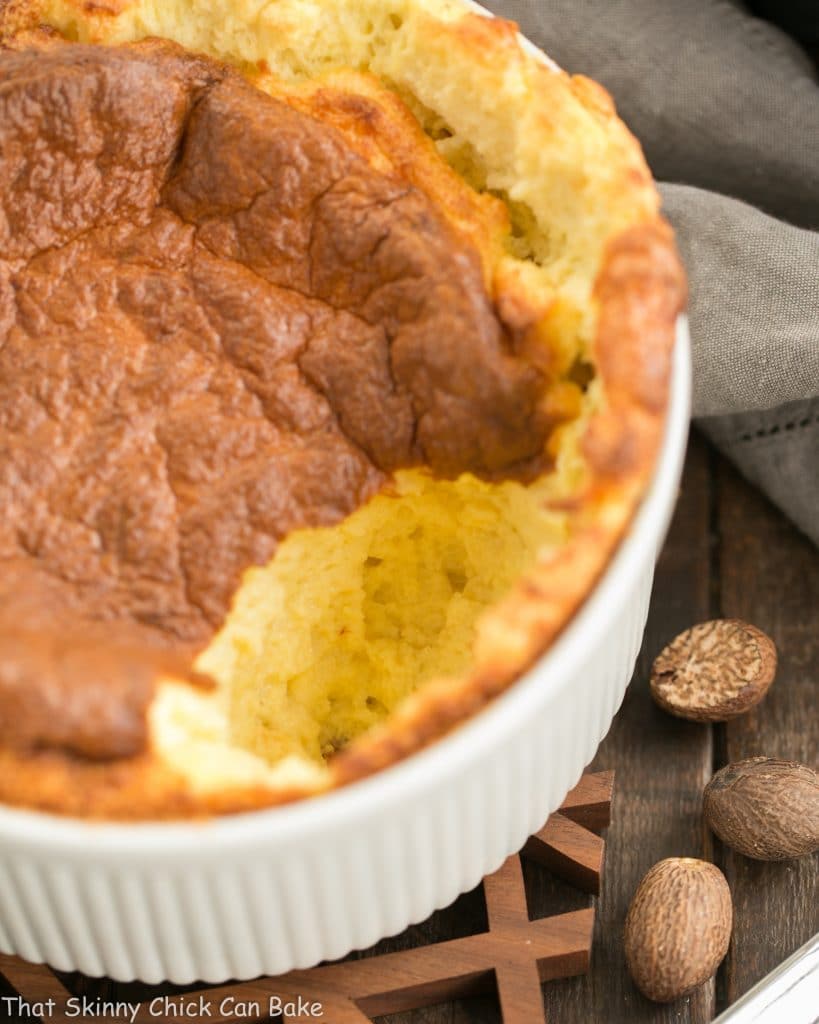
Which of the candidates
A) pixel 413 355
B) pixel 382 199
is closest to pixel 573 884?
pixel 413 355

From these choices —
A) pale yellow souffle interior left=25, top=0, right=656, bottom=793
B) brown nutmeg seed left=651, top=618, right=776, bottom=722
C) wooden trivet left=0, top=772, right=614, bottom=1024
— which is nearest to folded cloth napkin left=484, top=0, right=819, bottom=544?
brown nutmeg seed left=651, top=618, right=776, bottom=722

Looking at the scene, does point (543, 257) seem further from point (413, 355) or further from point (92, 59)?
point (92, 59)

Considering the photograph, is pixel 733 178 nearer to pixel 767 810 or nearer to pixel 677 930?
pixel 767 810

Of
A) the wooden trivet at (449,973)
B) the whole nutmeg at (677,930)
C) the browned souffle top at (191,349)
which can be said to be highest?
the browned souffle top at (191,349)

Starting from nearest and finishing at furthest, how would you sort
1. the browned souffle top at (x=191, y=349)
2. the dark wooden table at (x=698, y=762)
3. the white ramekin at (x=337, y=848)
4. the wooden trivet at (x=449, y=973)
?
the white ramekin at (x=337, y=848), the browned souffle top at (x=191, y=349), the wooden trivet at (x=449, y=973), the dark wooden table at (x=698, y=762)

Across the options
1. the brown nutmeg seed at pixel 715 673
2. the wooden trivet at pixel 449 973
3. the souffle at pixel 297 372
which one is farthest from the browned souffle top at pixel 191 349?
the brown nutmeg seed at pixel 715 673

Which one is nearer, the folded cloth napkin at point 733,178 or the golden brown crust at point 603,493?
the golden brown crust at point 603,493

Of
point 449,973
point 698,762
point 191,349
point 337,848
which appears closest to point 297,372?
point 191,349

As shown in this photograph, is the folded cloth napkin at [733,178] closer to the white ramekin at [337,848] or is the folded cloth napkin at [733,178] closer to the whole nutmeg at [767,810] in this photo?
the whole nutmeg at [767,810]

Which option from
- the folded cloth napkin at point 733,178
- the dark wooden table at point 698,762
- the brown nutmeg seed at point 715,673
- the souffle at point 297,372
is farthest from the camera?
the folded cloth napkin at point 733,178
